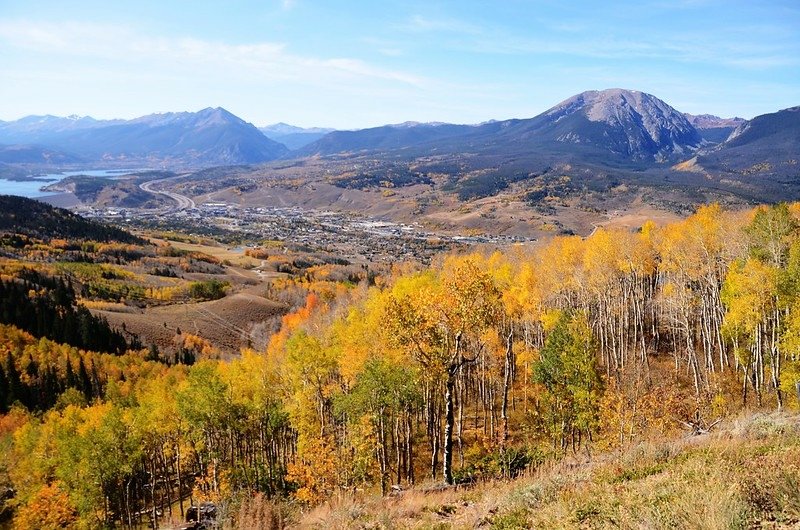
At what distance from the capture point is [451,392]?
2409 cm

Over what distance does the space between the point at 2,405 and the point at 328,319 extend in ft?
195

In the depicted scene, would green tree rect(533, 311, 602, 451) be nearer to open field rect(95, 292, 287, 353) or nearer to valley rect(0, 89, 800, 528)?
valley rect(0, 89, 800, 528)

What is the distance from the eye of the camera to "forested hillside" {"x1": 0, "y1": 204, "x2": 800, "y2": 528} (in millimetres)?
27703

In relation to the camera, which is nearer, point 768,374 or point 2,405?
point 768,374

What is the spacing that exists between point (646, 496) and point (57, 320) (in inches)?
5463

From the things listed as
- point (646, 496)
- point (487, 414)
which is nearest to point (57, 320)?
point (487, 414)

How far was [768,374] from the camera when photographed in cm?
4575

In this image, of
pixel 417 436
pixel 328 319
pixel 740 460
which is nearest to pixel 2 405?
pixel 328 319

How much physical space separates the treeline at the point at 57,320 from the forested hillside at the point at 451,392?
50.2 m

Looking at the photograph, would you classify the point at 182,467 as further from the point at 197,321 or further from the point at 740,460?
the point at 197,321

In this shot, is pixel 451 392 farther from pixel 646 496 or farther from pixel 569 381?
pixel 569 381

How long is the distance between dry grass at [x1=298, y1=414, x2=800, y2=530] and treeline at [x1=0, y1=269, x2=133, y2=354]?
119 meters

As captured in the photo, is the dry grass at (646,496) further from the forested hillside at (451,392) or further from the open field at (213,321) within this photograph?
the open field at (213,321)

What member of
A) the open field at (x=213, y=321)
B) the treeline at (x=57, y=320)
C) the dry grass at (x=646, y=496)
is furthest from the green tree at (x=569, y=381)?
the treeline at (x=57, y=320)
